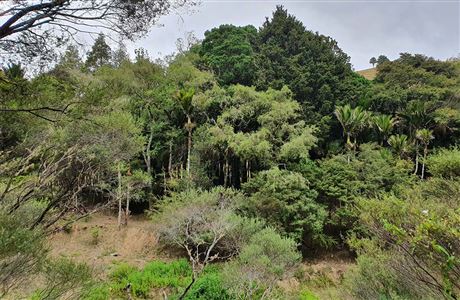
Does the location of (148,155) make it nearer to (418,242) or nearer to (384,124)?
(384,124)

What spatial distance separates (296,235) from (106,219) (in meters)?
9.26

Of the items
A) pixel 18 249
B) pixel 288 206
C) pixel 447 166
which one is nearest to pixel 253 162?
pixel 288 206

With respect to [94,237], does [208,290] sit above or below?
below

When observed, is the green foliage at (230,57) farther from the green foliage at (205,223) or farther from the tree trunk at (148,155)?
the green foliage at (205,223)

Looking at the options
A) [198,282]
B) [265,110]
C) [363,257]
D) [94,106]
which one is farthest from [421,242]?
[265,110]

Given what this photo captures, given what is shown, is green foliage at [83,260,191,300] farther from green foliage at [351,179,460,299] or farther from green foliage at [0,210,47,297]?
green foliage at [0,210,47,297]

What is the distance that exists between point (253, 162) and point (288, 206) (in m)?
4.16

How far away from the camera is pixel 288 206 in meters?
13.9

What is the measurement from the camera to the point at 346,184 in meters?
15.6

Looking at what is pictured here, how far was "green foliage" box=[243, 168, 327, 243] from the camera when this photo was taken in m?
14.0

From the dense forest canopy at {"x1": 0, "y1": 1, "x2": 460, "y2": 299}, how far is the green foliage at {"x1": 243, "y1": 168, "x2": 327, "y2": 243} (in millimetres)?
64

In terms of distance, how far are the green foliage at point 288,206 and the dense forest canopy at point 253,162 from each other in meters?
0.06

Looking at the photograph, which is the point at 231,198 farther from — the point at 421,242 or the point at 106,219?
the point at 421,242

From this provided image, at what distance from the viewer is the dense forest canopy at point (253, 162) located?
436cm
